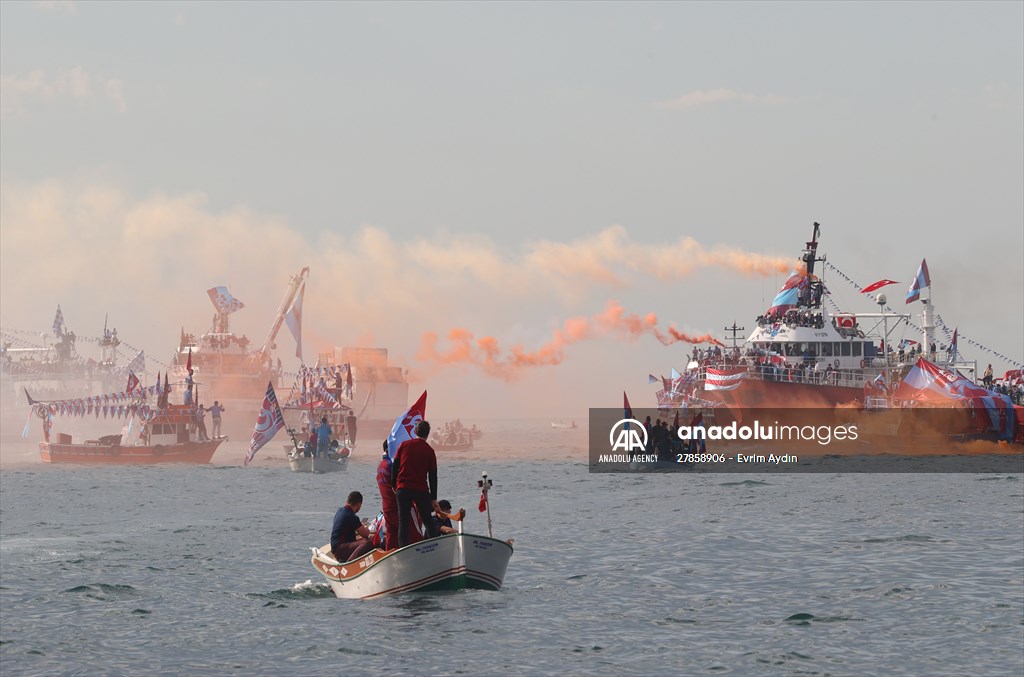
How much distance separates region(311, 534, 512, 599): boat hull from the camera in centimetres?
2203

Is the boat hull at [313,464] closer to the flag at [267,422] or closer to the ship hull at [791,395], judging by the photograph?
the flag at [267,422]

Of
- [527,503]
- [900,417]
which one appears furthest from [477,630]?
[900,417]

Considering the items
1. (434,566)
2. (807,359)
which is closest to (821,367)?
(807,359)

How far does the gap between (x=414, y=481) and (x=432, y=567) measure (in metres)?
1.91

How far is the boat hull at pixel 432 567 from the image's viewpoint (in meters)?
22.0

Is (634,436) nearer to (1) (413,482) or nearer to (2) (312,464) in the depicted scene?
(2) (312,464)

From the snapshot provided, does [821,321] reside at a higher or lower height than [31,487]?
higher

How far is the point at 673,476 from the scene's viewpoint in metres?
69.6

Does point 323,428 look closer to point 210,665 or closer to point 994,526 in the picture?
point 994,526

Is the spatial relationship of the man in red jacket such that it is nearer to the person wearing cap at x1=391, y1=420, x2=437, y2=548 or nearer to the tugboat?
the person wearing cap at x1=391, y1=420, x2=437, y2=548

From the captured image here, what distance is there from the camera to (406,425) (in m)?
22.7

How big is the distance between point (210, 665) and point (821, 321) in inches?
3498

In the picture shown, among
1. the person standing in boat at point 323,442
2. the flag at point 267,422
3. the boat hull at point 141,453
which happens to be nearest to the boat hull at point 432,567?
the flag at point 267,422

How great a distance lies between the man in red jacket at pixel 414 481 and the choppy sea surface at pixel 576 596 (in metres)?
1.60
